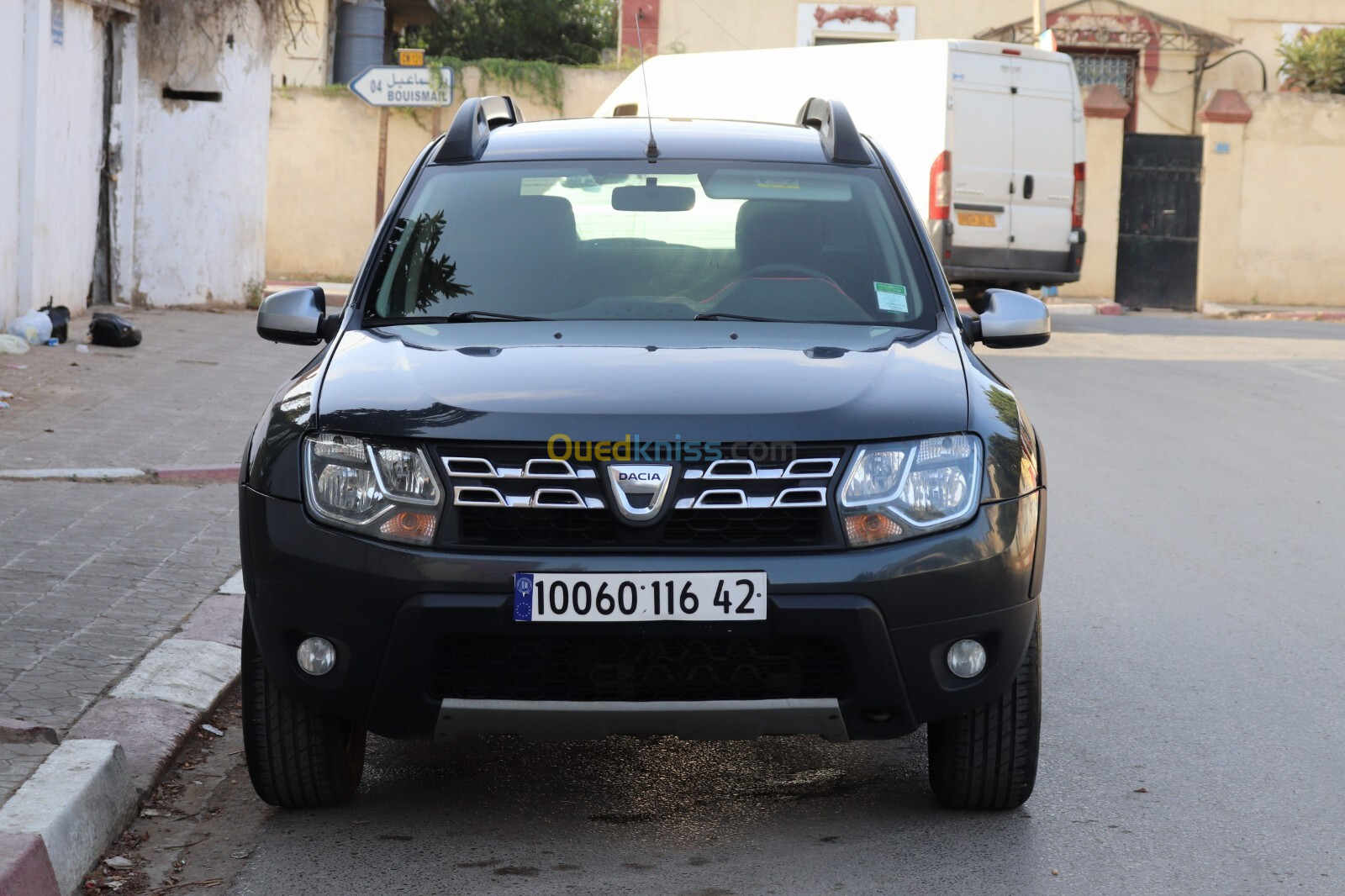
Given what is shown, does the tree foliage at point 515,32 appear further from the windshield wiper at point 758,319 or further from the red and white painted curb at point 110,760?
the windshield wiper at point 758,319

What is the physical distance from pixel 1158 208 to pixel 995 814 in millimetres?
24009

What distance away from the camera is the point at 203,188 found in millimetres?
17344

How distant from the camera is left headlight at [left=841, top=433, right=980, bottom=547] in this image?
Result: 3678mm

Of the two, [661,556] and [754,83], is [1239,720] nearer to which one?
[661,556]

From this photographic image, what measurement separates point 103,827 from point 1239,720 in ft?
10.4

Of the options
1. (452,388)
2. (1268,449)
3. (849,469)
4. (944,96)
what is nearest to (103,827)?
(452,388)

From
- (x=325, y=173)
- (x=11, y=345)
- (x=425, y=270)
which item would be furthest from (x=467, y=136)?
(x=325, y=173)

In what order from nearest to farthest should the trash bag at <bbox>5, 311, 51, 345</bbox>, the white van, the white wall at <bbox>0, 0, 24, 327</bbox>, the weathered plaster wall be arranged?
the trash bag at <bbox>5, 311, 51, 345</bbox> → the white wall at <bbox>0, 0, 24, 327</bbox> → the weathered plaster wall → the white van

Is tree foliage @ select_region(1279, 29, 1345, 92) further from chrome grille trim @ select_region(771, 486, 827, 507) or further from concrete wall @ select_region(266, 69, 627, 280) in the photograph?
chrome grille trim @ select_region(771, 486, 827, 507)

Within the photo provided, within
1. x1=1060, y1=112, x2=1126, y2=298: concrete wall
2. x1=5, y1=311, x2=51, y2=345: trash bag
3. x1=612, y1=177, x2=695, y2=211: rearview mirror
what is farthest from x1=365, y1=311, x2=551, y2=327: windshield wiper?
x1=1060, y1=112, x2=1126, y2=298: concrete wall

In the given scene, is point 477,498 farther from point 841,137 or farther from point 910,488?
point 841,137

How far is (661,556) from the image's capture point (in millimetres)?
3617

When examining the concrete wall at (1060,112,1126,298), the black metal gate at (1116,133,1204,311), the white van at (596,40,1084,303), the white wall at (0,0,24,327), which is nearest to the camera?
the white wall at (0,0,24,327)

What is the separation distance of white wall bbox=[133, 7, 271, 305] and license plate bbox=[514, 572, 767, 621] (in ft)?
46.9
